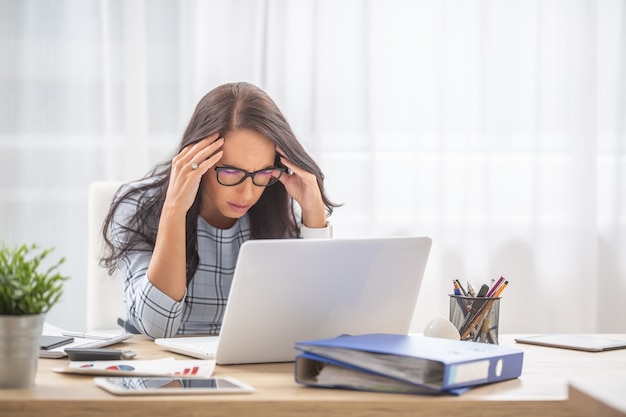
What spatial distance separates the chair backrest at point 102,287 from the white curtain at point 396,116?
3.15ft

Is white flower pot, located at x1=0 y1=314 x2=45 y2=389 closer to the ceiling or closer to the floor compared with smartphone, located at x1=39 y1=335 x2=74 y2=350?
closer to the ceiling

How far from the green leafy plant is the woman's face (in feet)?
2.57

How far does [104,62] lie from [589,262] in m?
1.96

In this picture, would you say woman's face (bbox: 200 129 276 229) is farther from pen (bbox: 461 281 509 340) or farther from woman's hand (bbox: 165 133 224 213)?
pen (bbox: 461 281 509 340)

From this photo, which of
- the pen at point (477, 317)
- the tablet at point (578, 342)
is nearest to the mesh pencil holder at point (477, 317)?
the pen at point (477, 317)

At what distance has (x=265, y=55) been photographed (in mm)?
3072

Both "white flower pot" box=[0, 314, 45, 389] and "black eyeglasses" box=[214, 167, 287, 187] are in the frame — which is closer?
"white flower pot" box=[0, 314, 45, 389]

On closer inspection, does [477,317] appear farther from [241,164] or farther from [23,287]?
[23,287]

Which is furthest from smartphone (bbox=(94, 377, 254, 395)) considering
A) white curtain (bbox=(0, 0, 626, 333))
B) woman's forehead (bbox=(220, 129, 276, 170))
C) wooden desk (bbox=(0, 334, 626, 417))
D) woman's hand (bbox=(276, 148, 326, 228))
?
white curtain (bbox=(0, 0, 626, 333))

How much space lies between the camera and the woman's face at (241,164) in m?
1.82

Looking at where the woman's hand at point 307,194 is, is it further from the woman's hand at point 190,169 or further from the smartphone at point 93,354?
the smartphone at point 93,354

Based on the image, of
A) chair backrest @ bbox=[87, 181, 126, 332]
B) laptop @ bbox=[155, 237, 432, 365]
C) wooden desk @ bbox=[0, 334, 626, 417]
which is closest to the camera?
wooden desk @ bbox=[0, 334, 626, 417]

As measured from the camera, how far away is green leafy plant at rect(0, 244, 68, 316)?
1.03 m

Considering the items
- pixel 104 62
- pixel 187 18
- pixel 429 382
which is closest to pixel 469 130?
pixel 187 18
